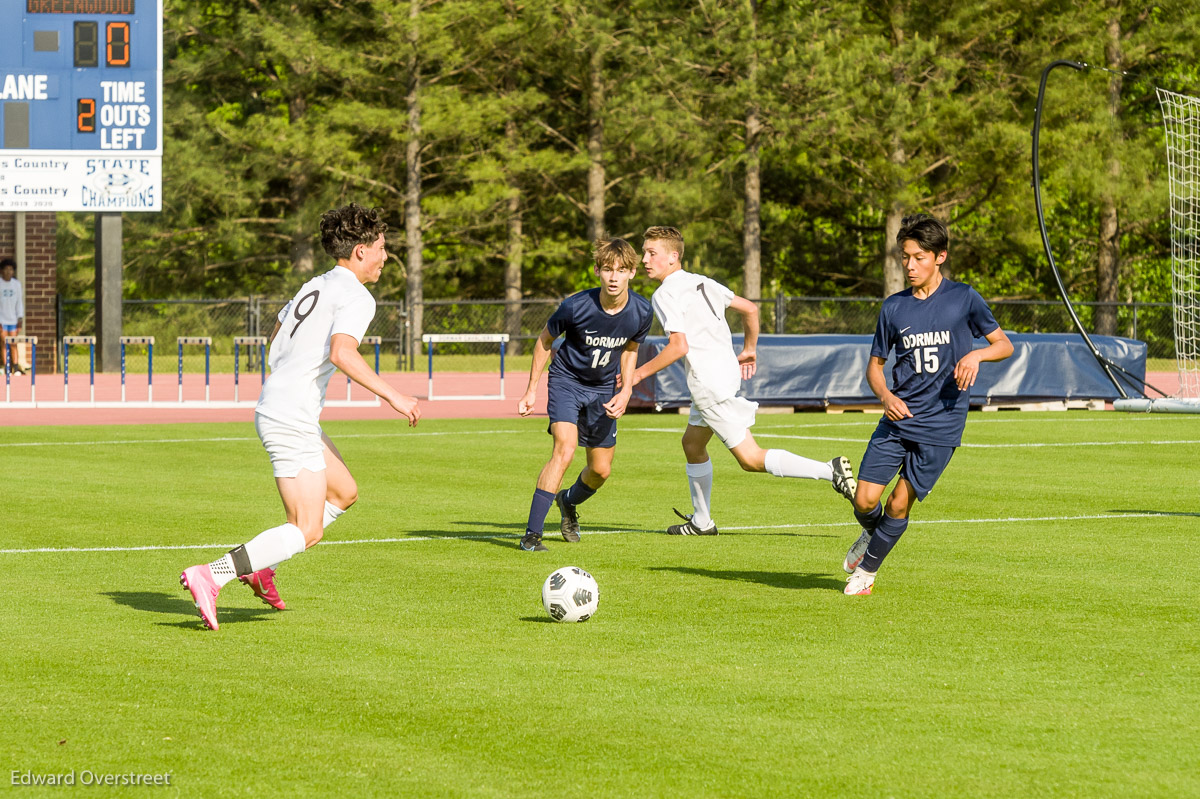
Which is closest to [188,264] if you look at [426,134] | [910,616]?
[426,134]

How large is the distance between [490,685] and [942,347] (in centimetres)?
318

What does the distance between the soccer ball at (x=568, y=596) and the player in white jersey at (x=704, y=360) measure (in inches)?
110

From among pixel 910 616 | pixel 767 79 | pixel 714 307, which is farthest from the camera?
pixel 767 79

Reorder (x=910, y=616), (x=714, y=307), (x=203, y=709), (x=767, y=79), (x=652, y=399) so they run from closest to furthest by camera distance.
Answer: (x=203, y=709), (x=910, y=616), (x=714, y=307), (x=652, y=399), (x=767, y=79)

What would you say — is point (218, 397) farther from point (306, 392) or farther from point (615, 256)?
point (306, 392)

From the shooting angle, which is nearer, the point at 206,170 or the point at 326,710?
the point at 326,710

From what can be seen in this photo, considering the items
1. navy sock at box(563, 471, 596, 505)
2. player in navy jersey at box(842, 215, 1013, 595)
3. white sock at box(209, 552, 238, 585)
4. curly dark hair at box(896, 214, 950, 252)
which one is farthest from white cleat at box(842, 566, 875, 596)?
white sock at box(209, 552, 238, 585)

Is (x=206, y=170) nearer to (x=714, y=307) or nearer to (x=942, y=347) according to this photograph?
(x=714, y=307)

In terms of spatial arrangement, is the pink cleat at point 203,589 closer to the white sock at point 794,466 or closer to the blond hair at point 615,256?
the blond hair at point 615,256

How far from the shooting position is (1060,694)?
5930 mm

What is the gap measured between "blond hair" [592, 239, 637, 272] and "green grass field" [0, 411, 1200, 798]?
180cm

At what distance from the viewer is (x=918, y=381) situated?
802 cm

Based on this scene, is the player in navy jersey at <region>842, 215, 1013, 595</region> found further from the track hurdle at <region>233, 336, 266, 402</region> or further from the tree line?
the tree line

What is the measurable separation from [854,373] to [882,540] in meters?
15.4
